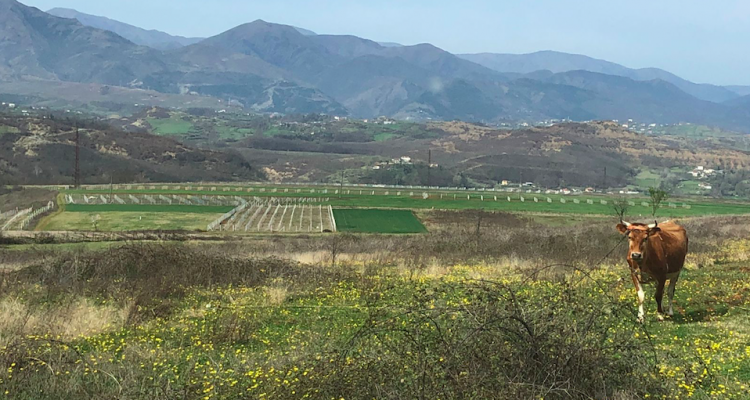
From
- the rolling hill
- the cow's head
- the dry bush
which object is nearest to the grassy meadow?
the dry bush

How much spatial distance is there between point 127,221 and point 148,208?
1107cm

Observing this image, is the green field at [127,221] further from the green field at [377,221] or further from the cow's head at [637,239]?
the cow's head at [637,239]

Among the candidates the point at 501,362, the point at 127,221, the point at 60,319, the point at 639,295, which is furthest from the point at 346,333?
the point at 127,221

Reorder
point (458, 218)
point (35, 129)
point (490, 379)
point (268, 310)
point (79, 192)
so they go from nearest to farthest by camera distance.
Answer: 1. point (490, 379)
2. point (268, 310)
3. point (458, 218)
4. point (79, 192)
5. point (35, 129)

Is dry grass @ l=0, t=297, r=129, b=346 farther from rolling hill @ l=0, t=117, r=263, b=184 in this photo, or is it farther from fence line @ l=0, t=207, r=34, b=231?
rolling hill @ l=0, t=117, r=263, b=184

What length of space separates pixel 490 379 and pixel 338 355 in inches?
76.9

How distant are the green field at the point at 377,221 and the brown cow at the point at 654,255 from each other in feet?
137

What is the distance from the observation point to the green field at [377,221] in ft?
187

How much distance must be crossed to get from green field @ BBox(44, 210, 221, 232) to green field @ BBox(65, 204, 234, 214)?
179 cm

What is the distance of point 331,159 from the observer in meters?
162

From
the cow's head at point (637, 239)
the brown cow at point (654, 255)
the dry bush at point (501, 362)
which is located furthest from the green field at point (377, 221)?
the dry bush at point (501, 362)

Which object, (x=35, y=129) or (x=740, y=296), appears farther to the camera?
(x=35, y=129)

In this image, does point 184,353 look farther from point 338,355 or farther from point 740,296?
point 740,296

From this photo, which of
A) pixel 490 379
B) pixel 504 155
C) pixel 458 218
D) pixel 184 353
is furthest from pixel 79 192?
pixel 504 155
